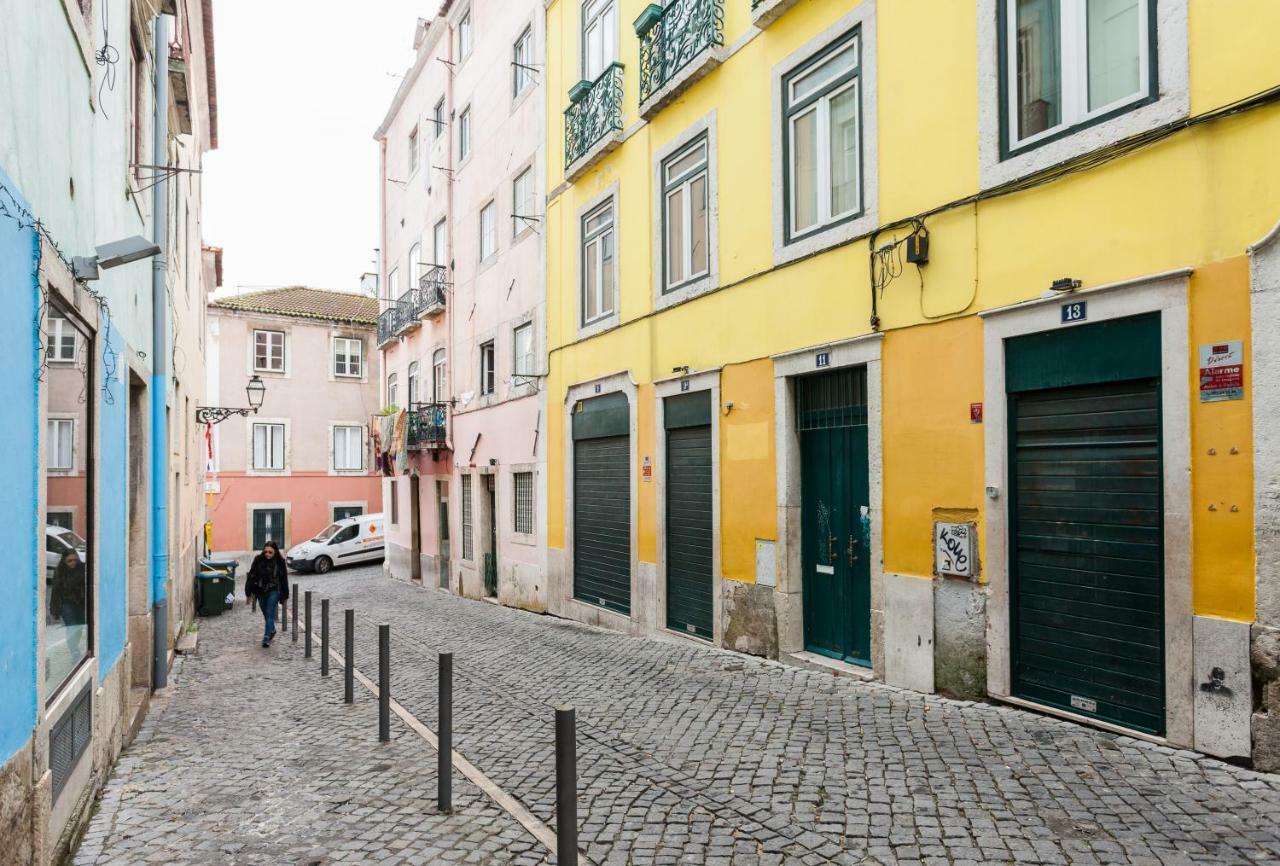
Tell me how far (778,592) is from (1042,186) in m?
4.69

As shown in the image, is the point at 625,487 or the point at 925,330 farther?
the point at 625,487

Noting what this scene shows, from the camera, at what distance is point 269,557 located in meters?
13.7

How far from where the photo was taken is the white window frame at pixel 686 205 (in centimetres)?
1123

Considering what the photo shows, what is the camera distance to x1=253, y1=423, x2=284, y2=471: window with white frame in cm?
3378

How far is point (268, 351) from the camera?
34219 millimetres

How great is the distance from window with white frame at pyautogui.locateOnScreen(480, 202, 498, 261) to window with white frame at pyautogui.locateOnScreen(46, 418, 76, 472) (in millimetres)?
13409

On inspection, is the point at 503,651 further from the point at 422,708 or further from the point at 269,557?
the point at 269,557

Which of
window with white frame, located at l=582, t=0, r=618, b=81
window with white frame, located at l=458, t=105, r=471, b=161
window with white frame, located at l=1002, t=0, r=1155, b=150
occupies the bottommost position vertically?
window with white frame, located at l=1002, t=0, r=1155, b=150

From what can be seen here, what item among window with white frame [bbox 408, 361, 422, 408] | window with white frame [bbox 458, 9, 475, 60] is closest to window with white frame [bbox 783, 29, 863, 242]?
window with white frame [bbox 458, 9, 475, 60]

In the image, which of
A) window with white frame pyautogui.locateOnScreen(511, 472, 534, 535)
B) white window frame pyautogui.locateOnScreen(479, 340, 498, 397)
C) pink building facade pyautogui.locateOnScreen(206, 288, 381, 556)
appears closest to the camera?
window with white frame pyautogui.locateOnScreen(511, 472, 534, 535)

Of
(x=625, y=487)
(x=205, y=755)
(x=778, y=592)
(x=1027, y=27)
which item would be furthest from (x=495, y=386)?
(x=1027, y=27)

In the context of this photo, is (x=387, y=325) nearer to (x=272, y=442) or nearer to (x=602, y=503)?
(x=272, y=442)

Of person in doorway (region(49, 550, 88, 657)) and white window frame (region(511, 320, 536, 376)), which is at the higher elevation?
white window frame (region(511, 320, 536, 376))

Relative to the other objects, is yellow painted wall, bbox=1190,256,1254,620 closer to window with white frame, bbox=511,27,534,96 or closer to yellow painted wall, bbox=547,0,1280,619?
yellow painted wall, bbox=547,0,1280,619
